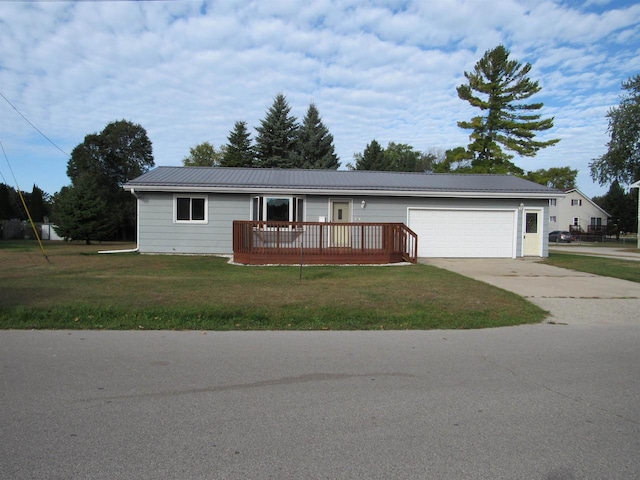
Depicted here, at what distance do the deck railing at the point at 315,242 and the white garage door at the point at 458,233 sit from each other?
10.7 ft

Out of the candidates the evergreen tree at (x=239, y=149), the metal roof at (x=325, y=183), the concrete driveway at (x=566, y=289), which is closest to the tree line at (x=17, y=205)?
the evergreen tree at (x=239, y=149)

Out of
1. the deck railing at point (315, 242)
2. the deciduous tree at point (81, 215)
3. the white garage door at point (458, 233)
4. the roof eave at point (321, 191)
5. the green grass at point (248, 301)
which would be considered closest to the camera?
the green grass at point (248, 301)

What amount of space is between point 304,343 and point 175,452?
3.10m

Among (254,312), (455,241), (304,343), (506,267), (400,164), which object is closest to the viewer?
(304,343)

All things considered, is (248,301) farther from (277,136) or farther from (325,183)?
(277,136)

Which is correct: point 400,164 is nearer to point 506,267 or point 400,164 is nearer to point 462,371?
point 506,267

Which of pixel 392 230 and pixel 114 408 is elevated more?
pixel 392 230

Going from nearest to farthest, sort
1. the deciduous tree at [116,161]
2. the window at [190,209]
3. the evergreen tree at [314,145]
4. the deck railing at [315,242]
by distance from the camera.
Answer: the deck railing at [315,242]
the window at [190,209]
the evergreen tree at [314,145]
the deciduous tree at [116,161]

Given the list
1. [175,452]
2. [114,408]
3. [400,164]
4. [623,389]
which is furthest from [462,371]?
[400,164]

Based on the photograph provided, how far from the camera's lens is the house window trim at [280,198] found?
697 inches

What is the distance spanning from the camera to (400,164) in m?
60.3

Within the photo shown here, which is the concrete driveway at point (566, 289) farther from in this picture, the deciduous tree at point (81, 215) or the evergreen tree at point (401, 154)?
the evergreen tree at point (401, 154)

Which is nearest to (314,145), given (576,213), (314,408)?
(314,408)

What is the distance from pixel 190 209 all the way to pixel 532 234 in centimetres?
1412
